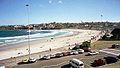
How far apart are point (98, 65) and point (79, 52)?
12462 mm

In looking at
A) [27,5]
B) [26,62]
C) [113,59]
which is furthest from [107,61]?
[27,5]

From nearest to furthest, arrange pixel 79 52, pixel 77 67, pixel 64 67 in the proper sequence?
pixel 77 67, pixel 64 67, pixel 79 52

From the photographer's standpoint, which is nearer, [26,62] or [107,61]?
[107,61]

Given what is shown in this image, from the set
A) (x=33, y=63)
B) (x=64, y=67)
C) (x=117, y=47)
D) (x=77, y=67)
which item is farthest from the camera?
(x=117, y=47)

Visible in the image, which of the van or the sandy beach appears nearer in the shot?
the van

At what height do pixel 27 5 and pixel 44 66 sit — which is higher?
pixel 27 5

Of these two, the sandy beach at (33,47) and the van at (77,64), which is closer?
the van at (77,64)

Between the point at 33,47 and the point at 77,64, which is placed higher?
the point at 77,64

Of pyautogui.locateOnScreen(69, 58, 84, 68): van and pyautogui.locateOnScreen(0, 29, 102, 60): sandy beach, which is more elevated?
pyautogui.locateOnScreen(69, 58, 84, 68): van

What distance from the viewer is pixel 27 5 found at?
52531 mm

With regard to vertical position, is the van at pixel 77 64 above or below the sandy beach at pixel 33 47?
above

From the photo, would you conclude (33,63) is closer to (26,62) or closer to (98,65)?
(26,62)

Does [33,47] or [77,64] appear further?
[33,47]

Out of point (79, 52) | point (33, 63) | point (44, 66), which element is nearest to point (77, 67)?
point (44, 66)
